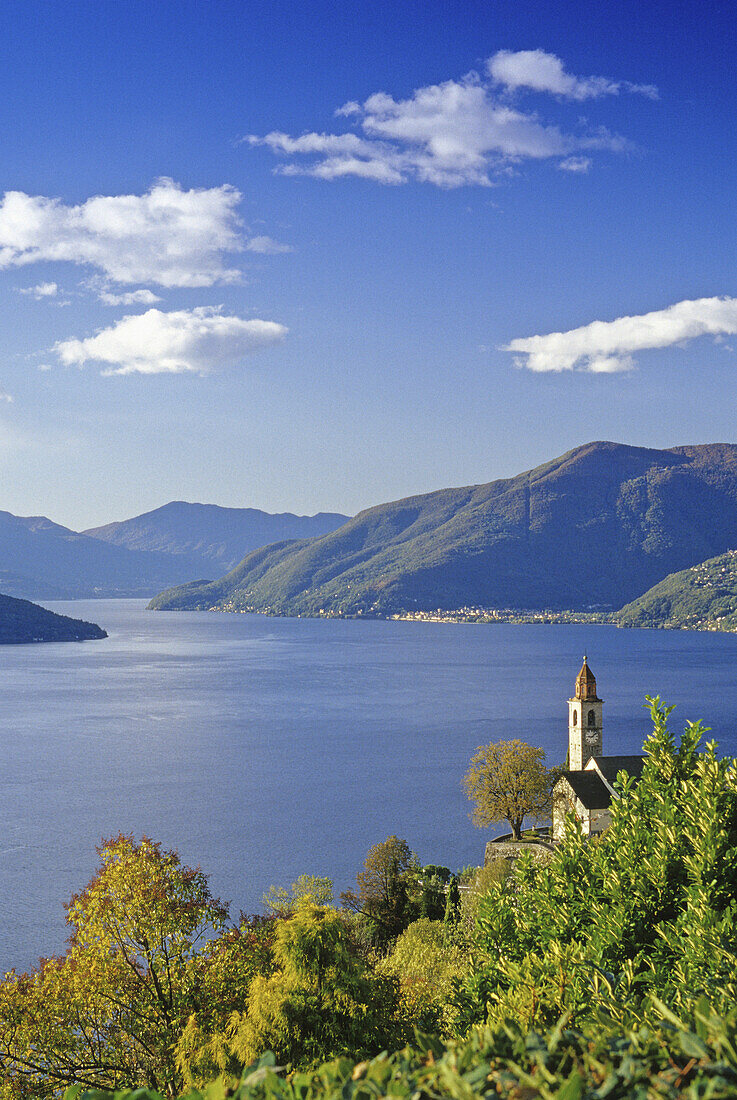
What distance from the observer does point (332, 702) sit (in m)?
132

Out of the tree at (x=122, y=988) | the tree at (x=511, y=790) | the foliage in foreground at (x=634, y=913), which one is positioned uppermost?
the foliage in foreground at (x=634, y=913)

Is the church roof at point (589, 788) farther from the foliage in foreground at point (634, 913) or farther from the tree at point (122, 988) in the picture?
the foliage in foreground at point (634, 913)

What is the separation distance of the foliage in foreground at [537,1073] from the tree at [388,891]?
139 ft

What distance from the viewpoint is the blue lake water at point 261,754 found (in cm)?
6091

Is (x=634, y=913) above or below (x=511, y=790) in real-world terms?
above

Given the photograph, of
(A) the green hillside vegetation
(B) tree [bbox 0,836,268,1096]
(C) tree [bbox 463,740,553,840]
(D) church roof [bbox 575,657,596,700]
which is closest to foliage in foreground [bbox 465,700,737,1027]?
(A) the green hillside vegetation

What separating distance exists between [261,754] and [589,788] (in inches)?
2222

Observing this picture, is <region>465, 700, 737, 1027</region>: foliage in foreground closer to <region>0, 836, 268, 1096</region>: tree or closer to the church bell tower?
<region>0, 836, 268, 1096</region>: tree

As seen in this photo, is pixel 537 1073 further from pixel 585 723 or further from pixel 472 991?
pixel 585 723


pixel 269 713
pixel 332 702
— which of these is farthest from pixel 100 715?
pixel 332 702

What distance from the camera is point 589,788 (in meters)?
49.4

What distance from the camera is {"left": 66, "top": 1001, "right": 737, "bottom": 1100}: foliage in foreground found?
4375mm

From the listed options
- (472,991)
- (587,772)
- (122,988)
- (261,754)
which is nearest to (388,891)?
(587,772)

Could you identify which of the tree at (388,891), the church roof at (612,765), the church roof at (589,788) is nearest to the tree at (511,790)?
the church roof at (589,788)
